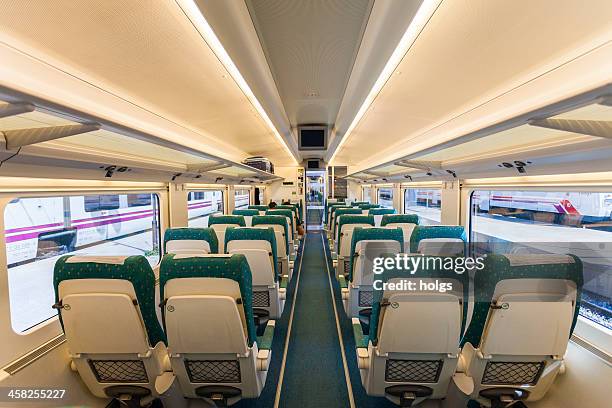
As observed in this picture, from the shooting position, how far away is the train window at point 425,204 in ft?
21.2

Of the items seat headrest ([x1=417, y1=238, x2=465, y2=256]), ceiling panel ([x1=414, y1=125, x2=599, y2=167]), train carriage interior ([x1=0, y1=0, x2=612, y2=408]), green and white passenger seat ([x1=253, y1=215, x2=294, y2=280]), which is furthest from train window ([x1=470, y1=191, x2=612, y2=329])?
green and white passenger seat ([x1=253, y1=215, x2=294, y2=280])

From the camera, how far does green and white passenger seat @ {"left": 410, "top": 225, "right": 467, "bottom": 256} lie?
11.5 ft

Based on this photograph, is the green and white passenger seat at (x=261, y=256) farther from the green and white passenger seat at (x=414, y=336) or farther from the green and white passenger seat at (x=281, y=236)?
the green and white passenger seat at (x=414, y=336)

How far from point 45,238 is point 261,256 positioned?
220 cm

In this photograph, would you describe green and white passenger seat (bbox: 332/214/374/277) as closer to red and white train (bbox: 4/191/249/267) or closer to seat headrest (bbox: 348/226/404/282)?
seat headrest (bbox: 348/226/404/282)

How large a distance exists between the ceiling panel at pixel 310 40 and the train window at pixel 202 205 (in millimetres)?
3603

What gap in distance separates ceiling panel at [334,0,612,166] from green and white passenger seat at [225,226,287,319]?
2.40m

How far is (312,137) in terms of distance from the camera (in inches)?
261

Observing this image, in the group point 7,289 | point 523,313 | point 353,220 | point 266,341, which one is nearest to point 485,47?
point 523,313

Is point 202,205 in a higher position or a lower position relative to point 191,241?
higher

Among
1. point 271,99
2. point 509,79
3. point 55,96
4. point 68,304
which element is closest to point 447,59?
point 509,79

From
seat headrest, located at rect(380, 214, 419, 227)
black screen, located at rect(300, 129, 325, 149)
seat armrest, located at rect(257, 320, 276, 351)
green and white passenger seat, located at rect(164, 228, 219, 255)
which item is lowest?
seat armrest, located at rect(257, 320, 276, 351)

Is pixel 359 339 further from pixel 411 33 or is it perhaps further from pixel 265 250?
pixel 411 33

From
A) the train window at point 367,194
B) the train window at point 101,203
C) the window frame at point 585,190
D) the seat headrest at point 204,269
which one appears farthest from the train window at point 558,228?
the train window at point 367,194
